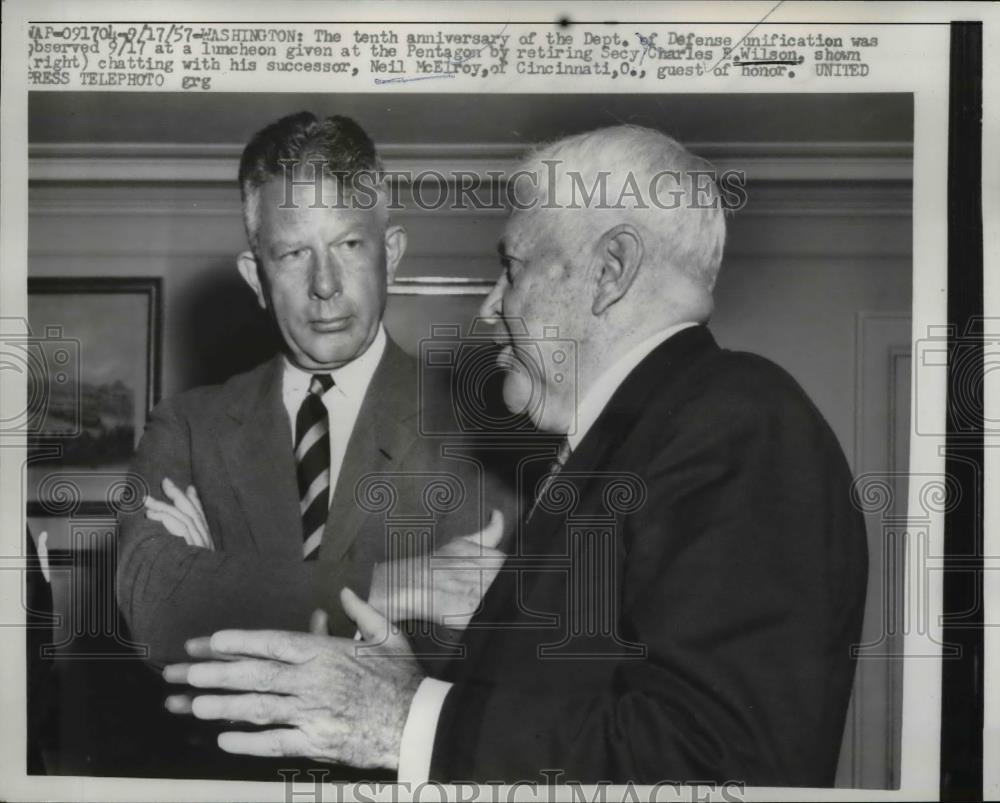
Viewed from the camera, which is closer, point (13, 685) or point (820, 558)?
point (820, 558)

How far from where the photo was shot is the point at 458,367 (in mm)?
1524

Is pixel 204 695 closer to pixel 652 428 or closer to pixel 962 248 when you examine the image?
pixel 652 428

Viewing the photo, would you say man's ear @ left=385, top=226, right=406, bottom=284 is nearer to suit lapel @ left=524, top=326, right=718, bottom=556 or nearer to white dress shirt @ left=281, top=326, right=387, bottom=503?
white dress shirt @ left=281, top=326, right=387, bottom=503

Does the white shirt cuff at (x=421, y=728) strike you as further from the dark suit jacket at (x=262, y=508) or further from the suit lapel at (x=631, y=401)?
the suit lapel at (x=631, y=401)

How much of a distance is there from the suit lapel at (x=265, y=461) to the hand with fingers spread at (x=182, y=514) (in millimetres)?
59

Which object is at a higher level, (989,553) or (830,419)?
(830,419)

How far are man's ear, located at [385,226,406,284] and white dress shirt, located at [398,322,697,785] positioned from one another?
0.31 metres

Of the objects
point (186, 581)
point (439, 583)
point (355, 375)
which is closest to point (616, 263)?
point (355, 375)

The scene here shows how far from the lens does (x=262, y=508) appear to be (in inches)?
59.6

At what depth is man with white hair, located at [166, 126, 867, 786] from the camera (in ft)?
4.70

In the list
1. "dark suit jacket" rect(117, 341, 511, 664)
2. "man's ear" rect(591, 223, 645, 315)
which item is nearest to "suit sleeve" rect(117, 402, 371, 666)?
"dark suit jacket" rect(117, 341, 511, 664)

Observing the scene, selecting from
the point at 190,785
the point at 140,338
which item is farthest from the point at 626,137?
the point at 190,785

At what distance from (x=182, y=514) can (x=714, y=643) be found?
722 mm

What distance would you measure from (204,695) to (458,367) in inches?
21.9
